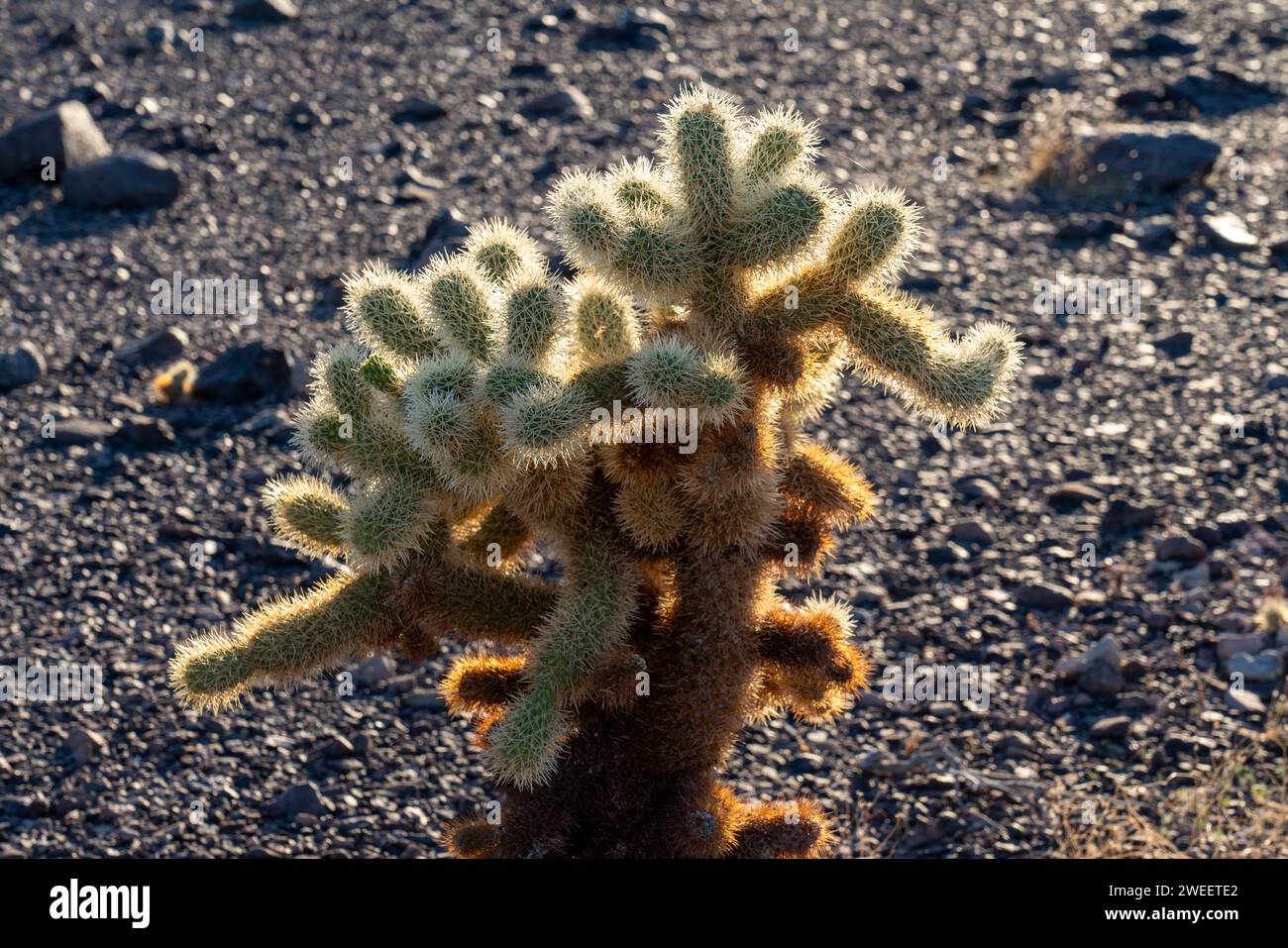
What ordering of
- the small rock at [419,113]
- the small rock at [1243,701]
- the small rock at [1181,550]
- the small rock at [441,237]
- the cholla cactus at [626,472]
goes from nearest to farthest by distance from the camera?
1. the cholla cactus at [626,472]
2. the small rock at [1243,701]
3. the small rock at [1181,550]
4. the small rock at [441,237]
5. the small rock at [419,113]

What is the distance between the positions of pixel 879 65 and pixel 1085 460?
5.80 metres

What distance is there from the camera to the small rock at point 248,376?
26.0ft

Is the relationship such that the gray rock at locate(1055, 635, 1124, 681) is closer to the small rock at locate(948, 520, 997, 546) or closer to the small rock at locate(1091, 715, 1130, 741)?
the small rock at locate(1091, 715, 1130, 741)

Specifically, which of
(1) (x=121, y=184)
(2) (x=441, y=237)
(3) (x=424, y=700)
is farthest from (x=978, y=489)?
(1) (x=121, y=184)

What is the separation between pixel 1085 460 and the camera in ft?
25.3

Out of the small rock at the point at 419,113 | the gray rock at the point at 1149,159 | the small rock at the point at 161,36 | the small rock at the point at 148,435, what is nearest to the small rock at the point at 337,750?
the small rock at the point at 148,435

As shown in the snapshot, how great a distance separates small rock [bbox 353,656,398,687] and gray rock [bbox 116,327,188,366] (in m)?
2.96

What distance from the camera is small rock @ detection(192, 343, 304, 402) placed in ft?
26.0

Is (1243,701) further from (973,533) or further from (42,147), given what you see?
(42,147)

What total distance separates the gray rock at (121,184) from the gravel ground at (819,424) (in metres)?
0.11

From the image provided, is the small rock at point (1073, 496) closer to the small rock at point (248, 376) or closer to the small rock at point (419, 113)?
the small rock at point (248, 376)

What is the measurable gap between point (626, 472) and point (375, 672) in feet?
9.01

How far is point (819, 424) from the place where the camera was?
8047 mm

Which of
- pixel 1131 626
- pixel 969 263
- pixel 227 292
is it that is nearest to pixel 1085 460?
pixel 1131 626
